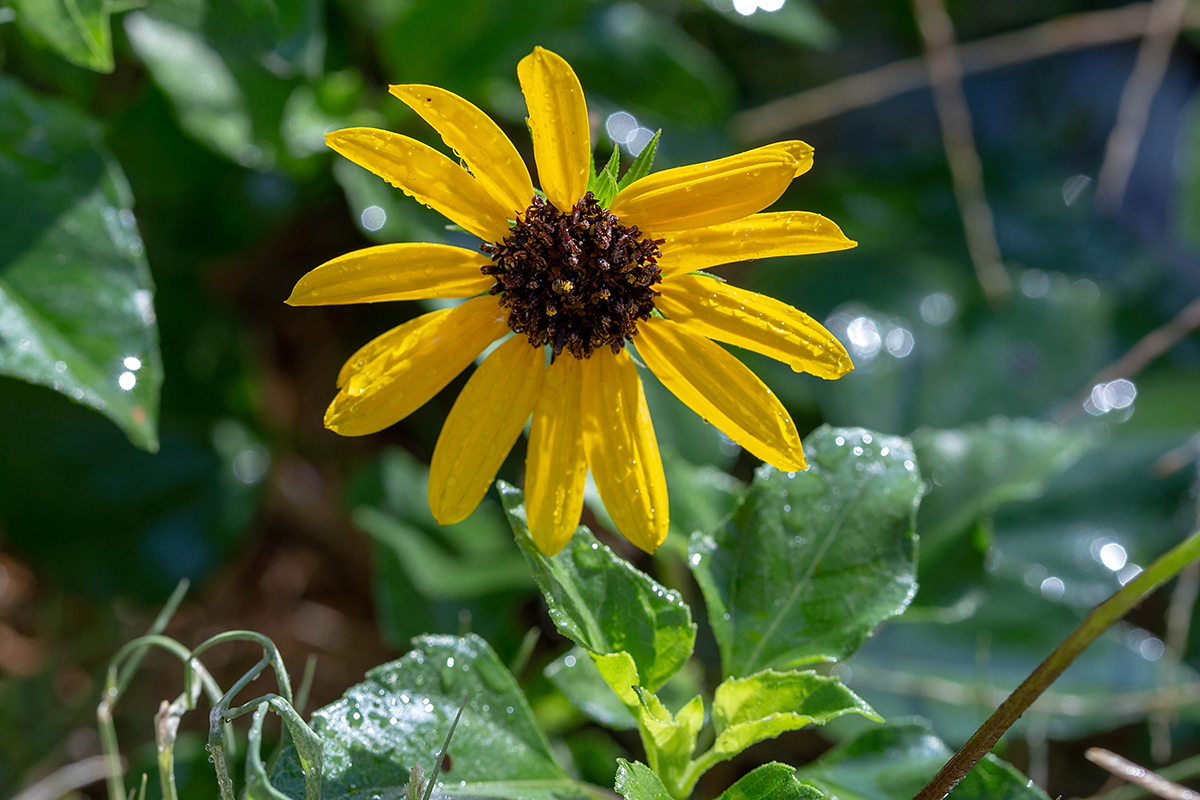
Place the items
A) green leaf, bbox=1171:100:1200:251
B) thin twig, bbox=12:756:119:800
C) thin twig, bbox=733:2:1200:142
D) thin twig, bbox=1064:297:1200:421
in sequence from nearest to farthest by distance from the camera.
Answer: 1. thin twig, bbox=12:756:119:800
2. thin twig, bbox=1064:297:1200:421
3. thin twig, bbox=733:2:1200:142
4. green leaf, bbox=1171:100:1200:251

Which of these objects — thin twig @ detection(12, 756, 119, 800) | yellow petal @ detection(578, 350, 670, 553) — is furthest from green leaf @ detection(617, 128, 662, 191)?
thin twig @ detection(12, 756, 119, 800)

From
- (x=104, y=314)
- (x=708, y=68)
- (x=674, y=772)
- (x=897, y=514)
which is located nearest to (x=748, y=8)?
(x=708, y=68)

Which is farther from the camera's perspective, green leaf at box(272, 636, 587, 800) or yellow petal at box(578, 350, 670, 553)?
yellow petal at box(578, 350, 670, 553)

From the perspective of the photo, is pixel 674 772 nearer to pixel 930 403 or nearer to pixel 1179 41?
pixel 930 403

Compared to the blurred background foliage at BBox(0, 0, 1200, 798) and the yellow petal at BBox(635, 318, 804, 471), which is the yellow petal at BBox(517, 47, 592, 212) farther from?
the blurred background foliage at BBox(0, 0, 1200, 798)

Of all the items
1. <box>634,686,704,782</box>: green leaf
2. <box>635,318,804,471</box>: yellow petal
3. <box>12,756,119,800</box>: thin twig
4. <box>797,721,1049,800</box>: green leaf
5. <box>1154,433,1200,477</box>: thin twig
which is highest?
<box>1154,433,1200,477</box>: thin twig

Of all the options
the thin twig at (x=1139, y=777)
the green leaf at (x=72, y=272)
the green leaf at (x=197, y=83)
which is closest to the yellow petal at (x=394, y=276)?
the green leaf at (x=72, y=272)
